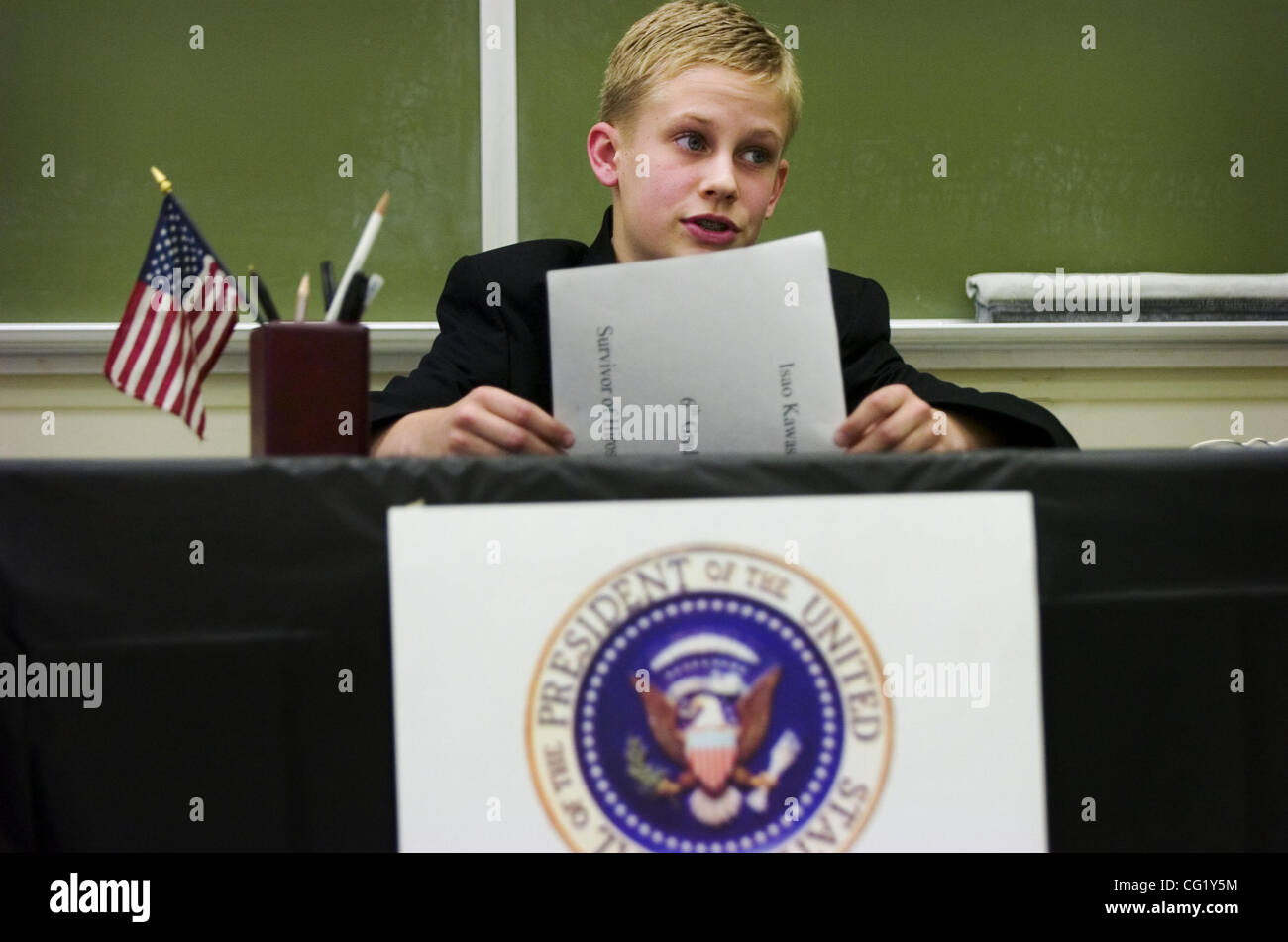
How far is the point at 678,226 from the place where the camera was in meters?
1.33

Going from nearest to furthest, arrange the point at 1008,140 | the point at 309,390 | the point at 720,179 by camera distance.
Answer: the point at 309,390
the point at 720,179
the point at 1008,140

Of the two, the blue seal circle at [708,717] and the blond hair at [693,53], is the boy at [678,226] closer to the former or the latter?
the blond hair at [693,53]

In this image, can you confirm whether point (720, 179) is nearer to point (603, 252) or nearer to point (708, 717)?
point (603, 252)

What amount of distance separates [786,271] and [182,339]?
0.56 m

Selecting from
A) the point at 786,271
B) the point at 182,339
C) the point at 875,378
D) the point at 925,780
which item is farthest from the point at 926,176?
the point at 925,780

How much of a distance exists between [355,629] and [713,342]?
1.15 feet

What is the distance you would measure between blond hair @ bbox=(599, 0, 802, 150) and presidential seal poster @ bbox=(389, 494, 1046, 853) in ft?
2.58

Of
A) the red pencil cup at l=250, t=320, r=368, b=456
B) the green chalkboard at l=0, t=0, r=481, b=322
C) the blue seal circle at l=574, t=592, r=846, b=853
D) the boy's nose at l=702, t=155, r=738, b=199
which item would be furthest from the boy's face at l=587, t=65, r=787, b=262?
the green chalkboard at l=0, t=0, r=481, b=322

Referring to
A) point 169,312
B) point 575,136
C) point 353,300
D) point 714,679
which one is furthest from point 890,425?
point 575,136

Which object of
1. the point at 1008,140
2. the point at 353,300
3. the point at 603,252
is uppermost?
the point at 1008,140

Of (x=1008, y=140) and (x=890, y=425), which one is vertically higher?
(x=1008, y=140)

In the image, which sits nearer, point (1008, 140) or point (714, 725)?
point (714, 725)

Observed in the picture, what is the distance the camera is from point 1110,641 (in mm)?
771

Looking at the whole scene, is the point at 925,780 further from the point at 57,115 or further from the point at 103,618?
the point at 57,115
